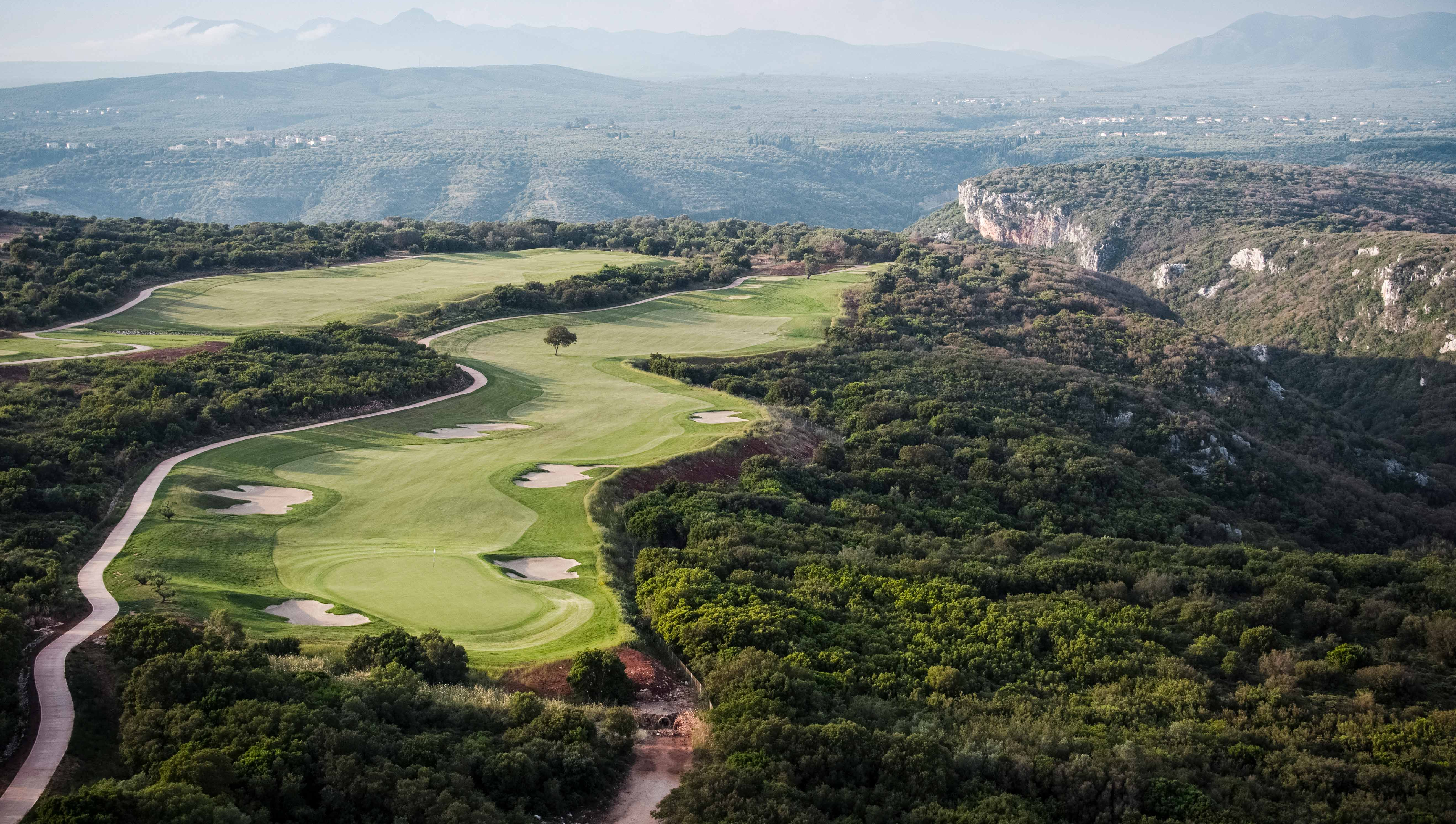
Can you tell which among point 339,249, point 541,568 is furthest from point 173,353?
point 339,249

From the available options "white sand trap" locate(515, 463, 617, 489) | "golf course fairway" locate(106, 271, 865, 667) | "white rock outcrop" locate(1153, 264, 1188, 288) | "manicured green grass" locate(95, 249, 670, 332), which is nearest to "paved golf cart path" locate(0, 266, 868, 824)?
"golf course fairway" locate(106, 271, 865, 667)

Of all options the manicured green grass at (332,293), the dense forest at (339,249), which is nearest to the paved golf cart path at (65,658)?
the manicured green grass at (332,293)

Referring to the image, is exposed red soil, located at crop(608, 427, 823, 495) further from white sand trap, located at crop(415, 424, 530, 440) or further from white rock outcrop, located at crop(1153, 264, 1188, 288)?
white rock outcrop, located at crop(1153, 264, 1188, 288)

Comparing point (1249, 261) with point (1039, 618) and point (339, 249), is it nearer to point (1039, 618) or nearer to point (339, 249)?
point (339, 249)

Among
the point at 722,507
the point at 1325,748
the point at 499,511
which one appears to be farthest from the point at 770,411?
the point at 1325,748

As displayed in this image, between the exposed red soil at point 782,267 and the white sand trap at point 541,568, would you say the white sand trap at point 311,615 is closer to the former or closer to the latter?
the white sand trap at point 541,568
